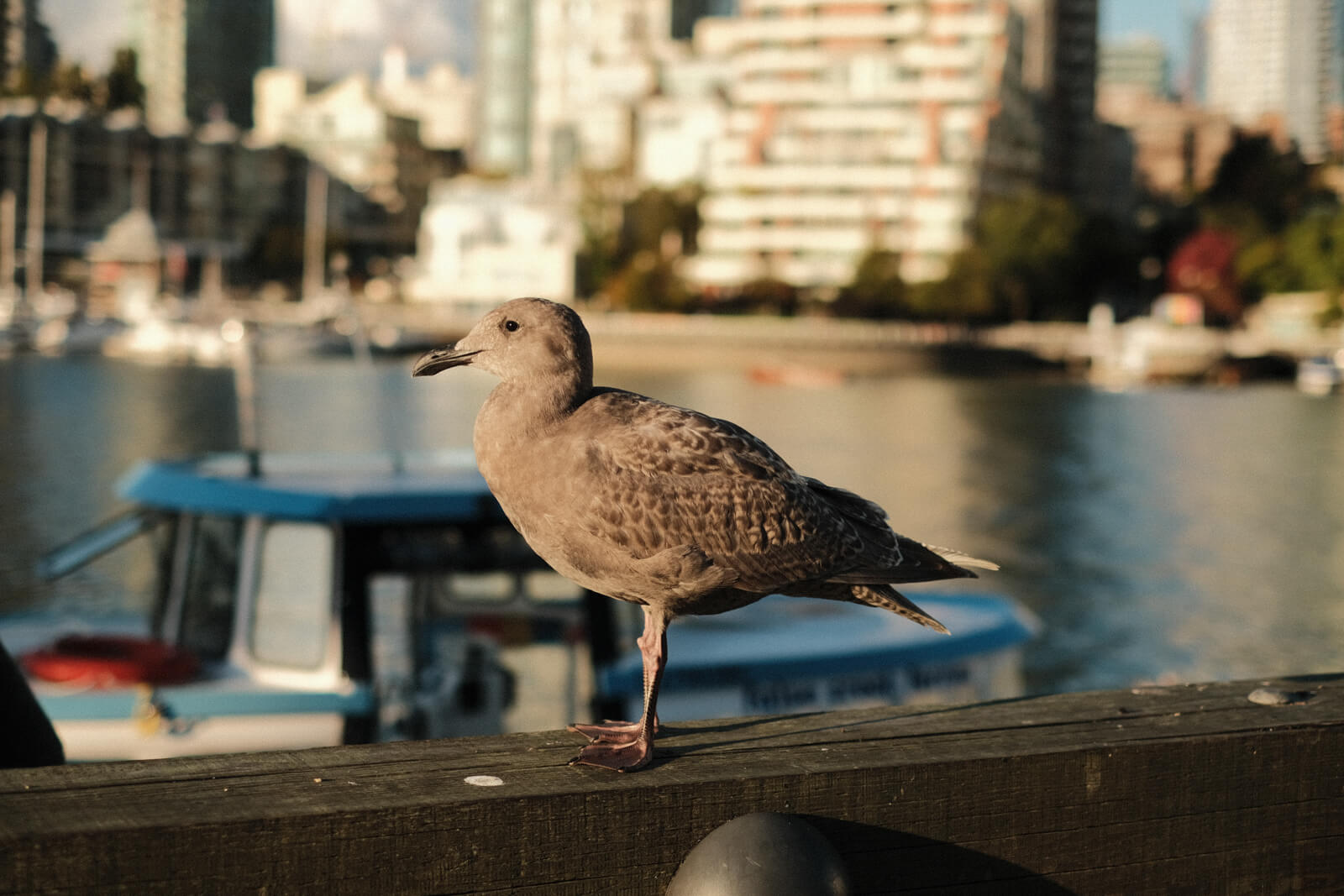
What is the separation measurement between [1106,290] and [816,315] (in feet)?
53.7

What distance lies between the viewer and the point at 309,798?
7.91ft

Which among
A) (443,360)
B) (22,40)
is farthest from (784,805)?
(22,40)

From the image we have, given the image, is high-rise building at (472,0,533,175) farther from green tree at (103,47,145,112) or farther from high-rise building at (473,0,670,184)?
green tree at (103,47,145,112)

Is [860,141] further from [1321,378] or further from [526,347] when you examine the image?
[526,347]

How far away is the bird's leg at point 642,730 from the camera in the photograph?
2693 millimetres

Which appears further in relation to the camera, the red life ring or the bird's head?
the red life ring

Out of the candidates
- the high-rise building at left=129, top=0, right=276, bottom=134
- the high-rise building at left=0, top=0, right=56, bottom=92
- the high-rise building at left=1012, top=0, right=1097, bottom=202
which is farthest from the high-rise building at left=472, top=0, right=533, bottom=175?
the high-rise building at left=0, top=0, right=56, bottom=92

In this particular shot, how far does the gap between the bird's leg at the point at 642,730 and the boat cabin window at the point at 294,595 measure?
4.73 metres

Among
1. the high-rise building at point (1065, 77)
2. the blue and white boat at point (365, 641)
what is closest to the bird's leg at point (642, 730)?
the blue and white boat at point (365, 641)

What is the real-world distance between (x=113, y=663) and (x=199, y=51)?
140 m

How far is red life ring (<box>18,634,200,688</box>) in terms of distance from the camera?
7.31 m

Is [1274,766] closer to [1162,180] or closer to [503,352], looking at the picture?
[503,352]

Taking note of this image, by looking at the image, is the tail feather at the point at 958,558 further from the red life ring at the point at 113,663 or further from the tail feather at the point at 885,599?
the red life ring at the point at 113,663

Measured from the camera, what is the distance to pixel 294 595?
7.59 meters
